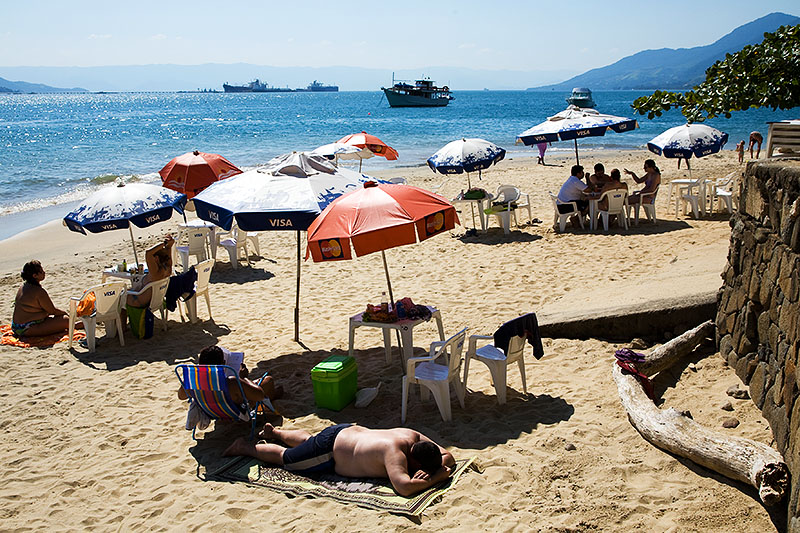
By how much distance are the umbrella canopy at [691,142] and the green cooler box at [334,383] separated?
8365 mm

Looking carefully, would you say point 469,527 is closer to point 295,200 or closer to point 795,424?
point 795,424

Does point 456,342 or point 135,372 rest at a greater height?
point 456,342

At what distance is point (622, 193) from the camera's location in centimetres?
1067

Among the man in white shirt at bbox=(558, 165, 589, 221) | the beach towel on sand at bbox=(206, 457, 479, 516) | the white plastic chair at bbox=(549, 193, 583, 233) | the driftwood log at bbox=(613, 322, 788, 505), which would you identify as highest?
the man in white shirt at bbox=(558, 165, 589, 221)

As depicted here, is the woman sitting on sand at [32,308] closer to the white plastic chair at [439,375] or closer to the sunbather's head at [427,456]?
the white plastic chair at [439,375]

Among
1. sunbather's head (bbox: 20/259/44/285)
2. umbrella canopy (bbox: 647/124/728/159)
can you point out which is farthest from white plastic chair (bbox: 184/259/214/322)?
umbrella canopy (bbox: 647/124/728/159)

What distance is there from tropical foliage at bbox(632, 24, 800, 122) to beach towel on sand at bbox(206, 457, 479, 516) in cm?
305

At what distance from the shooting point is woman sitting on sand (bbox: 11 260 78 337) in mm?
7277

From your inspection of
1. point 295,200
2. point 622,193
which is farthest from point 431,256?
point 295,200

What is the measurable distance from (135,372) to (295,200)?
2419mm

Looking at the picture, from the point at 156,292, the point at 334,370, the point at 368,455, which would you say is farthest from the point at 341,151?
the point at 368,455

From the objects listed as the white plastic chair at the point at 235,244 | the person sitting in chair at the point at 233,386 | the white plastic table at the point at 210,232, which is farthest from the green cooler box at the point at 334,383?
the white plastic table at the point at 210,232

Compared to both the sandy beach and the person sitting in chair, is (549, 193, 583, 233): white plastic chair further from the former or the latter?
the person sitting in chair

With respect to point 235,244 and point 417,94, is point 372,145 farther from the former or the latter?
point 417,94
